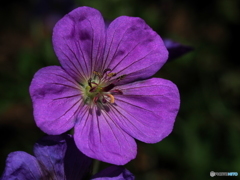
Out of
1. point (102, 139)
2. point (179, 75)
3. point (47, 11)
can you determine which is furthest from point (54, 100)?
point (47, 11)

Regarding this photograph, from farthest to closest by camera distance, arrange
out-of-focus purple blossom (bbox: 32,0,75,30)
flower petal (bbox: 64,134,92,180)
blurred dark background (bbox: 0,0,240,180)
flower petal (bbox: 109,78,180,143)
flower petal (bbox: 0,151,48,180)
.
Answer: out-of-focus purple blossom (bbox: 32,0,75,30)
blurred dark background (bbox: 0,0,240,180)
flower petal (bbox: 109,78,180,143)
flower petal (bbox: 64,134,92,180)
flower petal (bbox: 0,151,48,180)

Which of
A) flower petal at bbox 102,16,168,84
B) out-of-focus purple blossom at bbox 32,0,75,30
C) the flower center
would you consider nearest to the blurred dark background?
out-of-focus purple blossom at bbox 32,0,75,30

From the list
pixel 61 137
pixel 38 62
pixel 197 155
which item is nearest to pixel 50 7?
pixel 38 62

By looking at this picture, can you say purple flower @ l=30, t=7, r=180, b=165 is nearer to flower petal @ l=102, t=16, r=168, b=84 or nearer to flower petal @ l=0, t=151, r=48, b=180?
flower petal @ l=102, t=16, r=168, b=84

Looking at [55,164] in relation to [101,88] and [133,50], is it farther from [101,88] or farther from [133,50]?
[133,50]

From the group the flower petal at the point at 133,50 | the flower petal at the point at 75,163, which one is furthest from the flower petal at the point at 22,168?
the flower petal at the point at 133,50

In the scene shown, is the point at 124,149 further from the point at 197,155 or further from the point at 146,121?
the point at 197,155
